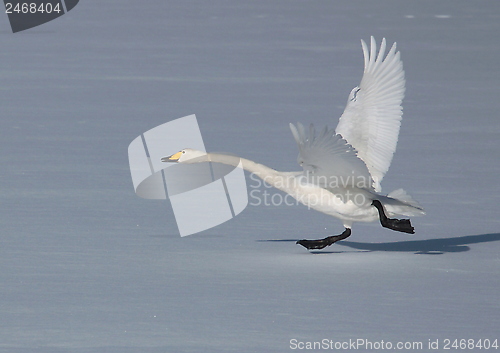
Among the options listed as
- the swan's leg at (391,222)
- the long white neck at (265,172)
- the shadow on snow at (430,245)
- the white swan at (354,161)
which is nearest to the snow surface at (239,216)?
the shadow on snow at (430,245)

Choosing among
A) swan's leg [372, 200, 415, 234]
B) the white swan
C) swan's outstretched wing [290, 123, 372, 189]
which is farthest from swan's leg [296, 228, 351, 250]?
swan's outstretched wing [290, 123, 372, 189]

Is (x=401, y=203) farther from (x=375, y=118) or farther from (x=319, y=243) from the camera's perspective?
(x=375, y=118)

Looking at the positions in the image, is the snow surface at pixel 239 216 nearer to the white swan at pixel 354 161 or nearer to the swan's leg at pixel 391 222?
the swan's leg at pixel 391 222

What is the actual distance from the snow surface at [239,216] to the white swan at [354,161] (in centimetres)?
27

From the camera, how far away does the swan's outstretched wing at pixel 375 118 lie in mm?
6500

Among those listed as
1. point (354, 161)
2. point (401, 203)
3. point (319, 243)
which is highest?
point (354, 161)

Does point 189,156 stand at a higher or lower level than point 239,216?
higher

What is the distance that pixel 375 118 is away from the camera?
6598mm

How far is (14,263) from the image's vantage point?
5.84 m

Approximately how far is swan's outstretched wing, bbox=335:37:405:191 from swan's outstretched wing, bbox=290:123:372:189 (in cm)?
41

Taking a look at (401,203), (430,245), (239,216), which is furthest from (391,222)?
(239,216)

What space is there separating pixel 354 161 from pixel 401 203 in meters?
0.47

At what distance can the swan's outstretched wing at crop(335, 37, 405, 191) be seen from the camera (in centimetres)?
650

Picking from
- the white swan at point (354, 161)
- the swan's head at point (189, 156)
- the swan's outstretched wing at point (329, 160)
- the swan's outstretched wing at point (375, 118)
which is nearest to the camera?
the swan's outstretched wing at point (329, 160)
